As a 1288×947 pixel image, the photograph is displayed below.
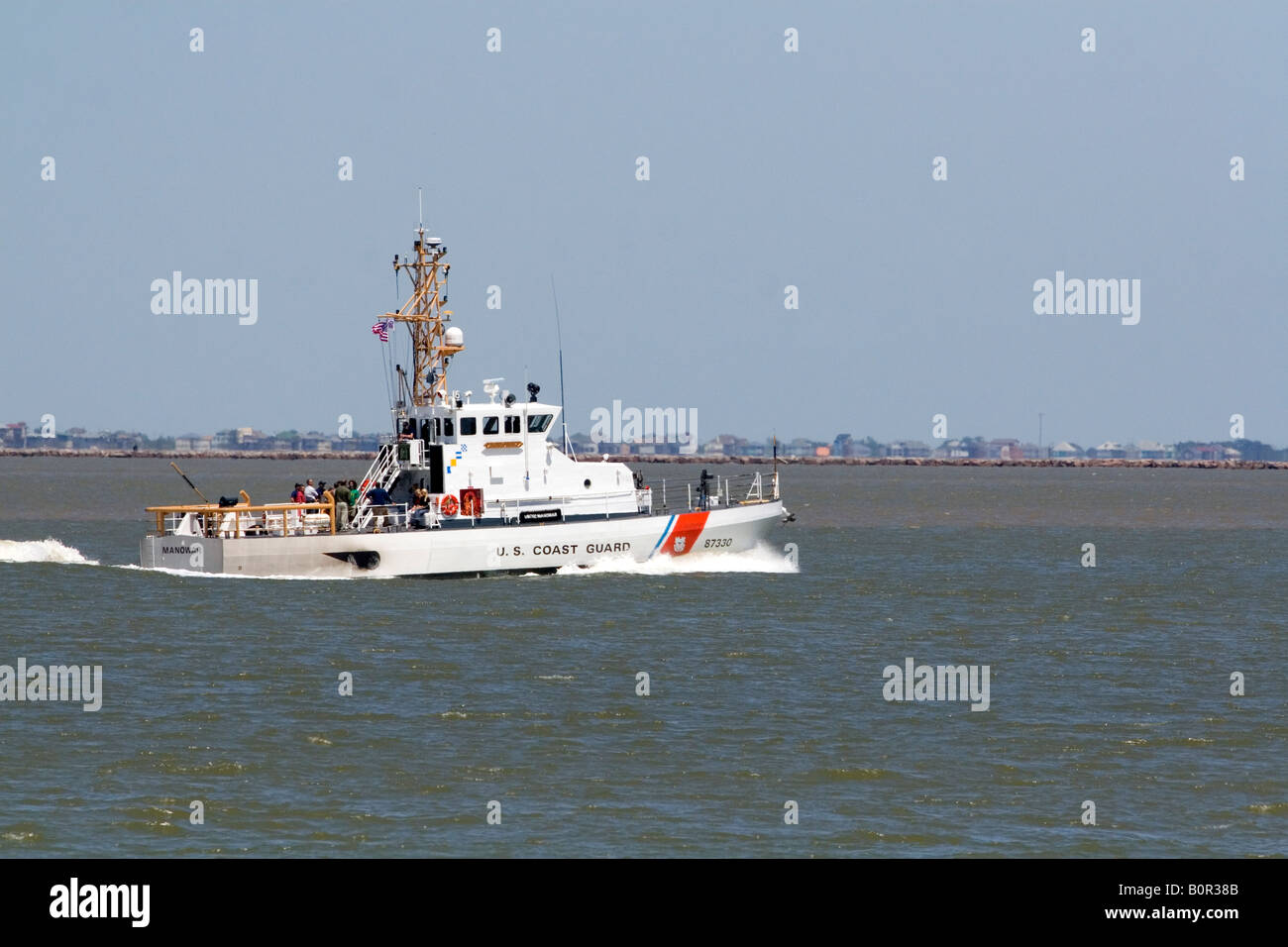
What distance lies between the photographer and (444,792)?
1905 centimetres

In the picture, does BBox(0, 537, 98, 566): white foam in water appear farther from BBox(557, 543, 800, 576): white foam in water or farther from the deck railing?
BBox(557, 543, 800, 576): white foam in water

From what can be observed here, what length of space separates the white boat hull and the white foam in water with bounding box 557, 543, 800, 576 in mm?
183

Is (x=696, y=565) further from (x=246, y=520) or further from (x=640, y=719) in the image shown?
(x=640, y=719)

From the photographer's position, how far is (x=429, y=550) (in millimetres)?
40219

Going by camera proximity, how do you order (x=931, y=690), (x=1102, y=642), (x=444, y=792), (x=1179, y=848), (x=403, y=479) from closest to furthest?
(x=1179, y=848) < (x=444, y=792) < (x=931, y=690) < (x=1102, y=642) < (x=403, y=479)

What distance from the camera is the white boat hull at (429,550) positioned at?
39.7 meters

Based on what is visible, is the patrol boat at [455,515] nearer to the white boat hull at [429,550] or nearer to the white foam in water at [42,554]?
the white boat hull at [429,550]

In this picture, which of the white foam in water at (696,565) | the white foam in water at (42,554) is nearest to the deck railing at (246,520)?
the white foam in water at (696,565)

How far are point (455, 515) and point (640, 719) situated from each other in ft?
58.2

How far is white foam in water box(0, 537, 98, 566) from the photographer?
47156 millimetres

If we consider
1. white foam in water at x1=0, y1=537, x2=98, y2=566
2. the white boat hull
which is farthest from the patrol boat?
white foam in water at x1=0, y1=537, x2=98, y2=566

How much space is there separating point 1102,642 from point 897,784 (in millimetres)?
14442
